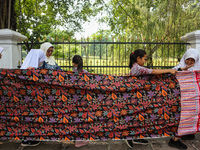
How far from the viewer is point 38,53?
9.34 ft

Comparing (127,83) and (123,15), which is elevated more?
(123,15)

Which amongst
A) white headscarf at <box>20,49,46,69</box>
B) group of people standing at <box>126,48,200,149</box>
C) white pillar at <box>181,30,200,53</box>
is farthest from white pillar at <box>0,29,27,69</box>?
white pillar at <box>181,30,200,53</box>

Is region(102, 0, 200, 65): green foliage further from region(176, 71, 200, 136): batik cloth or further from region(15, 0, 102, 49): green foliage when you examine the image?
region(176, 71, 200, 136): batik cloth

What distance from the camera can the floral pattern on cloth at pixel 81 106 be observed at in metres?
2.46

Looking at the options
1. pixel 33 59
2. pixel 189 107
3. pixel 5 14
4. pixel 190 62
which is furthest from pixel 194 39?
pixel 5 14

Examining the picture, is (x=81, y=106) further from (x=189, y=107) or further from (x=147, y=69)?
(x=189, y=107)

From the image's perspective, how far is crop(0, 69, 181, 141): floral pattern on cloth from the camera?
2457mm

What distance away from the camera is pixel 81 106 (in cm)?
247

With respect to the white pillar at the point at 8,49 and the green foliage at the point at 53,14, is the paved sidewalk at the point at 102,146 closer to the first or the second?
the white pillar at the point at 8,49

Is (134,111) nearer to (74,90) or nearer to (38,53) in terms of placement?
→ (74,90)

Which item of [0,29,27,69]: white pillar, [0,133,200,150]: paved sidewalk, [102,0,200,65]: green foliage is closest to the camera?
[0,133,200,150]: paved sidewalk

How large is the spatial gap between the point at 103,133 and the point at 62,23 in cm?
920

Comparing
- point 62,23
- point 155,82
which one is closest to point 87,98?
point 155,82

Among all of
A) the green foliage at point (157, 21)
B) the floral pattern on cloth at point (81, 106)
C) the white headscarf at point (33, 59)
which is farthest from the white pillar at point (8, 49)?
the green foliage at point (157, 21)
